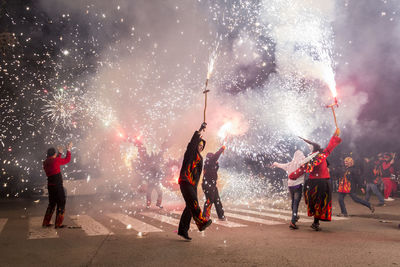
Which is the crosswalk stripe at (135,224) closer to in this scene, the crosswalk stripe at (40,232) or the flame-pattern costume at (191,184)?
the flame-pattern costume at (191,184)

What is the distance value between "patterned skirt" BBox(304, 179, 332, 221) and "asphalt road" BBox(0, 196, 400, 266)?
1.09 feet

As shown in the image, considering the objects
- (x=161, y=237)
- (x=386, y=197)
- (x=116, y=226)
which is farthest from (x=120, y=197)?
(x=386, y=197)

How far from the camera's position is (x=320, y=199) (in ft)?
21.4

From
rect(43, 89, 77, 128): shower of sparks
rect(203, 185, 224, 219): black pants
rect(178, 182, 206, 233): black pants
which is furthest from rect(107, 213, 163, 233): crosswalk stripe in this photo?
rect(43, 89, 77, 128): shower of sparks

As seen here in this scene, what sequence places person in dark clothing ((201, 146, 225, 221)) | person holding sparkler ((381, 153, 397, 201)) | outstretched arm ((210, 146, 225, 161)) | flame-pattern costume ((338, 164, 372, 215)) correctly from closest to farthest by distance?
outstretched arm ((210, 146, 225, 161))
person in dark clothing ((201, 146, 225, 221))
flame-pattern costume ((338, 164, 372, 215))
person holding sparkler ((381, 153, 397, 201))

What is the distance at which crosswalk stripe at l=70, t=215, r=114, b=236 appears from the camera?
608 cm

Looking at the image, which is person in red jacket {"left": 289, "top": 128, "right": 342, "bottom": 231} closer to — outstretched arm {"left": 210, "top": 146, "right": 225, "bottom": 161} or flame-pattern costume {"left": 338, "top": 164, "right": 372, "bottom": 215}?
outstretched arm {"left": 210, "top": 146, "right": 225, "bottom": 161}

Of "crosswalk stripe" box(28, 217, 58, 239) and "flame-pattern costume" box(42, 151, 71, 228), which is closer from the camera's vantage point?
"crosswalk stripe" box(28, 217, 58, 239)

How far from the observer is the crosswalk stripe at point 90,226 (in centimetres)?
608

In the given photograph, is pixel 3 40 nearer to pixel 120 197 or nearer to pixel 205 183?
pixel 120 197

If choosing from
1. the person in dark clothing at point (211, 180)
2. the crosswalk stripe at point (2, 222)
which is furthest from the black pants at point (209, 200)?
the crosswalk stripe at point (2, 222)

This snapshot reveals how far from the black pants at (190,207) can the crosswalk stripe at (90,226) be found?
4.89ft

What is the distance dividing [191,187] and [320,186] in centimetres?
281

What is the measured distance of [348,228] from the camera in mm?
6770
